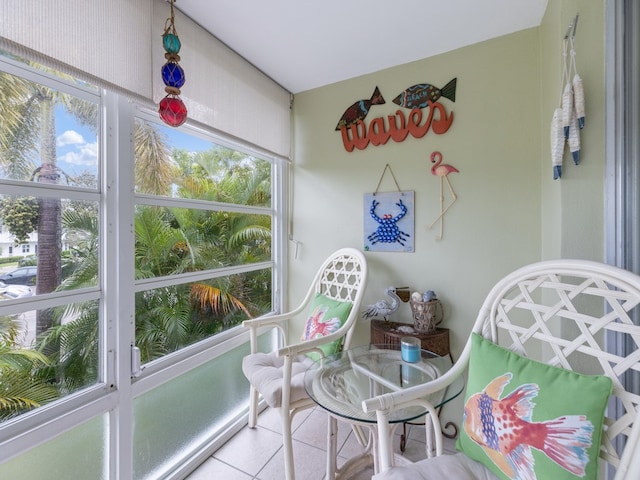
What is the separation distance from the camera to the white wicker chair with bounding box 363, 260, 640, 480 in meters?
0.82

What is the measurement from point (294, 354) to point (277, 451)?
81 cm

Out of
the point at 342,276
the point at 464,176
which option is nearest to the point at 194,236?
the point at 342,276

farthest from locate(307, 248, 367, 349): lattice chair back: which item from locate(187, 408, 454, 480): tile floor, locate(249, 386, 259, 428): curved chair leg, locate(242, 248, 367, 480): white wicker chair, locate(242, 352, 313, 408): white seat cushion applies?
locate(187, 408, 454, 480): tile floor

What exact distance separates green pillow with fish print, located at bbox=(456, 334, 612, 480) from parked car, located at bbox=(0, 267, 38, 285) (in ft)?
5.65

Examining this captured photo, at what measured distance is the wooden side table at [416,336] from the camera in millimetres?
1707

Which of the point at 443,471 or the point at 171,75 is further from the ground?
the point at 171,75

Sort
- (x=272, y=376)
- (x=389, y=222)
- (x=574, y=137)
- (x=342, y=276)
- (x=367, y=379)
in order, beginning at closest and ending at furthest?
(x=574, y=137) → (x=367, y=379) → (x=272, y=376) → (x=389, y=222) → (x=342, y=276)

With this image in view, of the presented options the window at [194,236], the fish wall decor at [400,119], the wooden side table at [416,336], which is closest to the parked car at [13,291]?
the window at [194,236]

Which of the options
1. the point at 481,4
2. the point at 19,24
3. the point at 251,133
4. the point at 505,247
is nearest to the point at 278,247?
the point at 251,133

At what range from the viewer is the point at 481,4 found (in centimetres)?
150

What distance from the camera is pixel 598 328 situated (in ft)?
2.96

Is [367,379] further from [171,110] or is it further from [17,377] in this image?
[171,110]

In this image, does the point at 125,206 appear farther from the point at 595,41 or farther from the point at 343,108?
the point at 595,41

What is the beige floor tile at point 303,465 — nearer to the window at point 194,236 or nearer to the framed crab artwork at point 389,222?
the window at point 194,236
